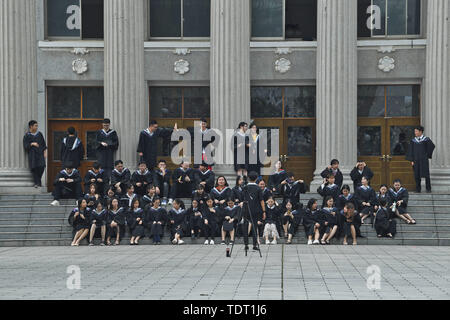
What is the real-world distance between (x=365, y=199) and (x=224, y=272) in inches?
388

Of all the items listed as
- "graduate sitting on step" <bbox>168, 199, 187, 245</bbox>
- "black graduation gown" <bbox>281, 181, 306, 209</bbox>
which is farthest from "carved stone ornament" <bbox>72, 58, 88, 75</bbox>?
"black graduation gown" <bbox>281, 181, 306, 209</bbox>

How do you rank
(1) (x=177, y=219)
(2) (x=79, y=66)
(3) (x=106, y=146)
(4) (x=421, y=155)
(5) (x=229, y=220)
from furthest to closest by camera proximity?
(2) (x=79, y=66), (3) (x=106, y=146), (4) (x=421, y=155), (1) (x=177, y=219), (5) (x=229, y=220)

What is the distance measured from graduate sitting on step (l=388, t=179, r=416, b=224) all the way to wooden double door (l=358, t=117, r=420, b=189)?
197 inches

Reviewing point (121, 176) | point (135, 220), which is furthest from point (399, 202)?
point (121, 176)

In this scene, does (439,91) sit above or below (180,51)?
below

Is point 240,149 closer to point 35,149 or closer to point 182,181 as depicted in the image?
point 182,181

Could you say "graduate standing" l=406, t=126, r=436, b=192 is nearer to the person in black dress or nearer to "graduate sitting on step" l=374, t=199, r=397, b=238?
"graduate sitting on step" l=374, t=199, r=397, b=238

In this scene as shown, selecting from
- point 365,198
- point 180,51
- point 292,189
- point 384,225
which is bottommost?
point 384,225

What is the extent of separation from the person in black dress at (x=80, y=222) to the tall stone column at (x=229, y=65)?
236 inches

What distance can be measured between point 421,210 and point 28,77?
45.5 ft

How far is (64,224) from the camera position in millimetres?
27312

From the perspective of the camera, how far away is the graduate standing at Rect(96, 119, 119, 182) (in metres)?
29.7

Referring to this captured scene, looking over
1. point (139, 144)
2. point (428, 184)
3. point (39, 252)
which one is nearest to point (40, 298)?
point (39, 252)

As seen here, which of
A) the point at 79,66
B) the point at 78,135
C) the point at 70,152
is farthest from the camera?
the point at 78,135
